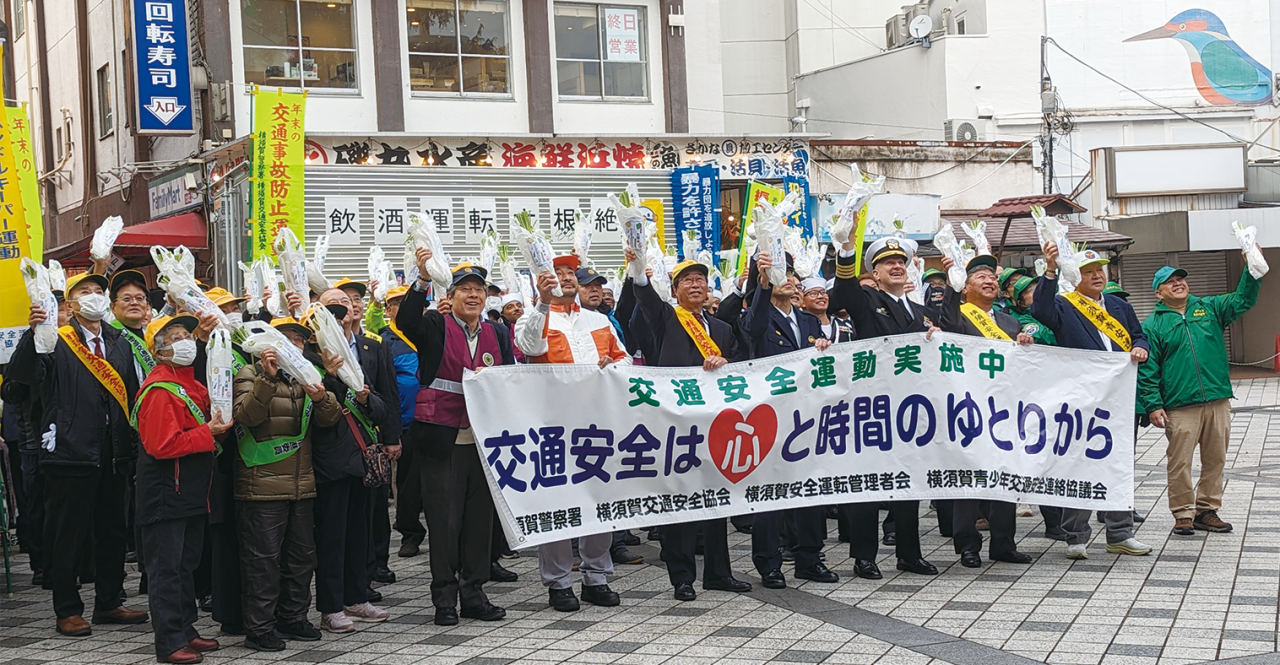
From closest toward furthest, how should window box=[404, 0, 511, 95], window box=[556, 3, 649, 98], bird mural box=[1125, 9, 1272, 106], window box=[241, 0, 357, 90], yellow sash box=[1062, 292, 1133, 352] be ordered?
yellow sash box=[1062, 292, 1133, 352]
window box=[241, 0, 357, 90]
window box=[404, 0, 511, 95]
window box=[556, 3, 649, 98]
bird mural box=[1125, 9, 1272, 106]

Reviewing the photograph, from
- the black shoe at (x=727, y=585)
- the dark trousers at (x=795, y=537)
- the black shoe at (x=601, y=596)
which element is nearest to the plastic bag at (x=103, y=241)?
the black shoe at (x=601, y=596)

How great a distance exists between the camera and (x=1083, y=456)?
829 centimetres

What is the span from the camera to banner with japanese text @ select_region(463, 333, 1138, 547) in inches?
284

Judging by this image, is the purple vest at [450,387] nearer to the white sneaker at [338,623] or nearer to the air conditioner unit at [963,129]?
the white sneaker at [338,623]

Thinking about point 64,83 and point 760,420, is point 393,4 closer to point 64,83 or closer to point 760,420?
point 64,83

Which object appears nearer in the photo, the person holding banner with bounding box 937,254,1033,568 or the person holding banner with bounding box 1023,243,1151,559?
the person holding banner with bounding box 937,254,1033,568

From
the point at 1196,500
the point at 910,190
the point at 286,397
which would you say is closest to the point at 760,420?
the point at 286,397

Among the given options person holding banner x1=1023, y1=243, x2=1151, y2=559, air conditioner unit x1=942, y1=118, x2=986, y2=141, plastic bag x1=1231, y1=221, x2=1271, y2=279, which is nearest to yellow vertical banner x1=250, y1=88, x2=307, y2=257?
person holding banner x1=1023, y1=243, x2=1151, y2=559

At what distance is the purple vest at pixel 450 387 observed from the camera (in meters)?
7.05

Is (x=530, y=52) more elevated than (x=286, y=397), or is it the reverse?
(x=530, y=52)

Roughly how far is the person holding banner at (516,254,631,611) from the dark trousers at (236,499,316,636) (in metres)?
1.39

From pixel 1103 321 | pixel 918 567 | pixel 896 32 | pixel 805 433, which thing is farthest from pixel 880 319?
pixel 896 32

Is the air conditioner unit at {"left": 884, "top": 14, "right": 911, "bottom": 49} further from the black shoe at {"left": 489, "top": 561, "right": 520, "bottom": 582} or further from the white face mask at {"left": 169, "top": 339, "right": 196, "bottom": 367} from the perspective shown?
the white face mask at {"left": 169, "top": 339, "right": 196, "bottom": 367}

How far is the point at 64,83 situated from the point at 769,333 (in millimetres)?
21040
